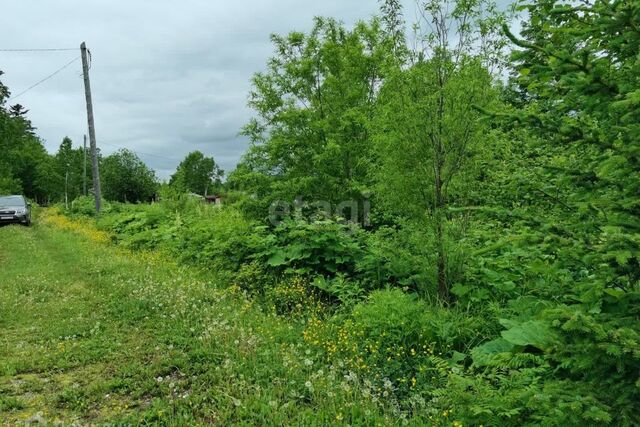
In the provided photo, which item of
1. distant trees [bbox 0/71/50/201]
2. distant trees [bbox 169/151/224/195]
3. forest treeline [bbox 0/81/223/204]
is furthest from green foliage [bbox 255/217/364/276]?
distant trees [bbox 169/151/224/195]

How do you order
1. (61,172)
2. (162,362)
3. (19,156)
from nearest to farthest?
(162,362)
(19,156)
(61,172)

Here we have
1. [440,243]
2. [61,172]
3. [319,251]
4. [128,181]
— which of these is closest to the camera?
[440,243]

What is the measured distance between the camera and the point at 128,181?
4169 centimetres

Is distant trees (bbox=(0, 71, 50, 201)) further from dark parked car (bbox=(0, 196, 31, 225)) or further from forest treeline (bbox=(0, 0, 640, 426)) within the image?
forest treeline (bbox=(0, 0, 640, 426))

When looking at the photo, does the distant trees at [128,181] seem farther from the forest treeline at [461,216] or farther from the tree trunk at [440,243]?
the tree trunk at [440,243]

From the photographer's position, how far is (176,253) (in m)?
11.0

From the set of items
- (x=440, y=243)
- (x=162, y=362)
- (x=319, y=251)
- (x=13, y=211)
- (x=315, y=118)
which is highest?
(x=315, y=118)

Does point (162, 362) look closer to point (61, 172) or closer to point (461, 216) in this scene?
point (461, 216)

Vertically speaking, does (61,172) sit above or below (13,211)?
above

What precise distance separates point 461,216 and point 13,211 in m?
23.3

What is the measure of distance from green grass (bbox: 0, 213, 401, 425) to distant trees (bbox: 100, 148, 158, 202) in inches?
1425

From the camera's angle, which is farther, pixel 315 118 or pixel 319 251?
pixel 315 118

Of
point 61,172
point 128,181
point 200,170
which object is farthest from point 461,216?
point 200,170

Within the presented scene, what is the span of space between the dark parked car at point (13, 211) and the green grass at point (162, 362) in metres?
16.9
